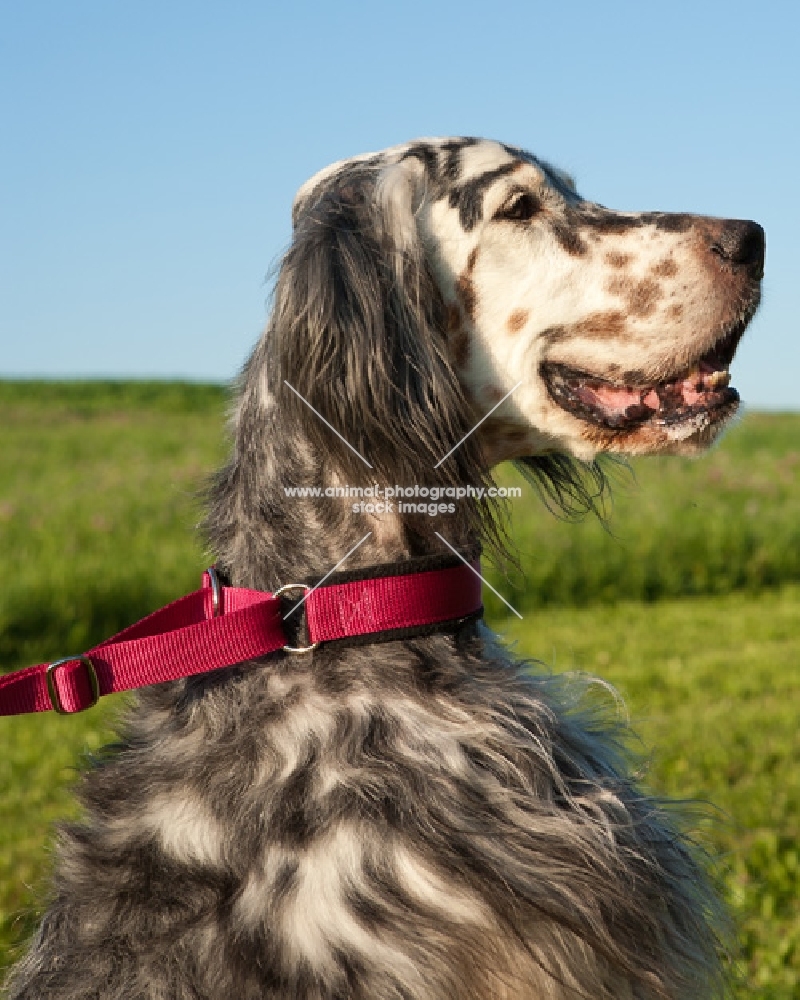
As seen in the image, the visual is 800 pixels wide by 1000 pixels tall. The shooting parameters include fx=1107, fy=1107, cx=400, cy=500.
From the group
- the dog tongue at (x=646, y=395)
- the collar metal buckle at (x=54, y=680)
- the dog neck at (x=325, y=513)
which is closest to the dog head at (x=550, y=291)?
the dog tongue at (x=646, y=395)

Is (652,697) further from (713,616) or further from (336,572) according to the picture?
(336,572)

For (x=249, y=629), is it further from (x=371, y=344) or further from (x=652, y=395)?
(x=652, y=395)

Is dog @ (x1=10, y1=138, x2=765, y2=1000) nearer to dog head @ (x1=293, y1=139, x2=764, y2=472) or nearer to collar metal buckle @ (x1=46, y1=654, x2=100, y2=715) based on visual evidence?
dog head @ (x1=293, y1=139, x2=764, y2=472)

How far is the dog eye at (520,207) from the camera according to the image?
2840 mm

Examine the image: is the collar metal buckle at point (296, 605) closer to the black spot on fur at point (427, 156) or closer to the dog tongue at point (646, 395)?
the dog tongue at point (646, 395)

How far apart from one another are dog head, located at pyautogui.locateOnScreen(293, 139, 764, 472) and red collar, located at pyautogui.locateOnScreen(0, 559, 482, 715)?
1.35ft

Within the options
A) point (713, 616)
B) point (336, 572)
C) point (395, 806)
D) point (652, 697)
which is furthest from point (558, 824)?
point (713, 616)

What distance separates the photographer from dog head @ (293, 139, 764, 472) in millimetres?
2775

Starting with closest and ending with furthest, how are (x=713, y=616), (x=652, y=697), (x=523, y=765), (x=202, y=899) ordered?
(x=202, y=899) < (x=523, y=765) < (x=652, y=697) < (x=713, y=616)

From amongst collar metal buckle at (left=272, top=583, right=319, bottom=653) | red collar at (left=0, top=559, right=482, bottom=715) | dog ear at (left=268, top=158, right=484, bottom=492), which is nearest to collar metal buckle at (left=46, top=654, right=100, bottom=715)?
red collar at (left=0, top=559, right=482, bottom=715)

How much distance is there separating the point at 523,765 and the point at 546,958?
0.41m

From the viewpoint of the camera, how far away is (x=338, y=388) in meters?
2.53

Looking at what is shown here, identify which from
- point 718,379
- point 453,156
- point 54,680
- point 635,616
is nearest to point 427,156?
point 453,156

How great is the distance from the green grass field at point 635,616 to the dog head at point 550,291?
365 mm
